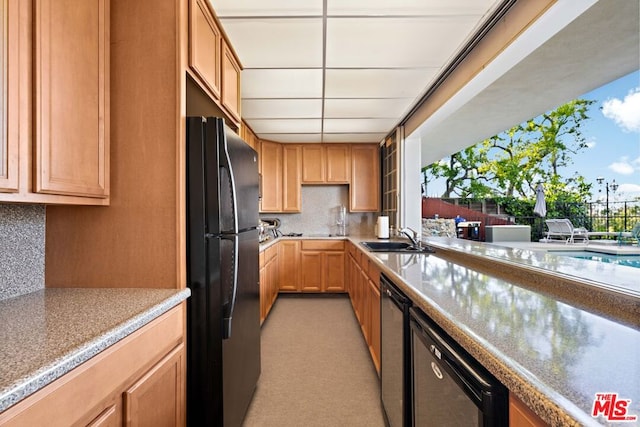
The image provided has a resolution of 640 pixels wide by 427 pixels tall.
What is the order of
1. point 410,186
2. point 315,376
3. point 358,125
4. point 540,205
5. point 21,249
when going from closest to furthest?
point 21,249, point 315,376, point 540,205, point 410,186, point 358,125

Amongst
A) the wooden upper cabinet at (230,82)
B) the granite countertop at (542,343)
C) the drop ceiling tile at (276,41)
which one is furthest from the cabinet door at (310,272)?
the granite countertop at (542,343)

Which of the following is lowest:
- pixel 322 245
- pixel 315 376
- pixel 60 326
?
pixel 315 376

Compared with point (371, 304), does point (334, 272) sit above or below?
below

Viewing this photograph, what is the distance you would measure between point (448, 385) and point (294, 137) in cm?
422

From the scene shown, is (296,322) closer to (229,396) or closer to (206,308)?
(229,396)

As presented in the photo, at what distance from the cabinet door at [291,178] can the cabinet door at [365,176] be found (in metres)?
0.86

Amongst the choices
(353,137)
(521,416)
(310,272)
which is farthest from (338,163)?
(521,416)

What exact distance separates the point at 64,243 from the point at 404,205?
3427 millimetres

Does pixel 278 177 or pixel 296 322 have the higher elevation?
pixel 278 177

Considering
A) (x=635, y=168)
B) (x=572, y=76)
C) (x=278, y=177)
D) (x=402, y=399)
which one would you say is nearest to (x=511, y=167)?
(x=572, y=76)

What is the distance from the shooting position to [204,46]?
169 centimetres

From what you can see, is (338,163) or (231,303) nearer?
(231,303)

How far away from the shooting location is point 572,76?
8.50ft

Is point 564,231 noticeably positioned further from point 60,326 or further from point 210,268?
point 60,326
